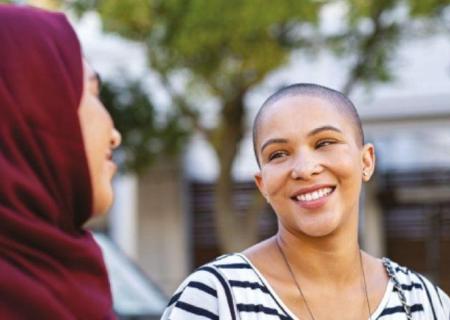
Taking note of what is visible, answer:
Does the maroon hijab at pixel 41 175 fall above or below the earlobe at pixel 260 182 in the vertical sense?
above

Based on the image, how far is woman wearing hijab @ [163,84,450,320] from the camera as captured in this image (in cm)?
235

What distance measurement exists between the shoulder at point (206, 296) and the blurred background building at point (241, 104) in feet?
28.1

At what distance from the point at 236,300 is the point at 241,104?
11.3 meters

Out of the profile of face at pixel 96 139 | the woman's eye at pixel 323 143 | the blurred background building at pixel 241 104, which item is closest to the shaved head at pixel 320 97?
the woman's eye at pixel 323 143

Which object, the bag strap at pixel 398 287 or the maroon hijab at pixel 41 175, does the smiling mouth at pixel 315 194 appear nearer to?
the bag strap at pixel 398 287

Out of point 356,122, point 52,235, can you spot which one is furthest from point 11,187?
point 356,122

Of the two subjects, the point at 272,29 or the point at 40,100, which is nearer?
the point at 40,100

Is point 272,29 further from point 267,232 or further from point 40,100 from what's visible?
point 40,100

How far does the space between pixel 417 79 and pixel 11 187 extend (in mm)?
14645

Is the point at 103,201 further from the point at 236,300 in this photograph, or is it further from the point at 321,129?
the point at 321,129

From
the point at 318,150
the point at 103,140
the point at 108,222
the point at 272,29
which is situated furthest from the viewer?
the point at 108,222

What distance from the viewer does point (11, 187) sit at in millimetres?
1521

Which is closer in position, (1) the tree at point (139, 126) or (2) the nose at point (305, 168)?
(2) the nose at point (305, 168)

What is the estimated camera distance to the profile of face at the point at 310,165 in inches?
93.3
